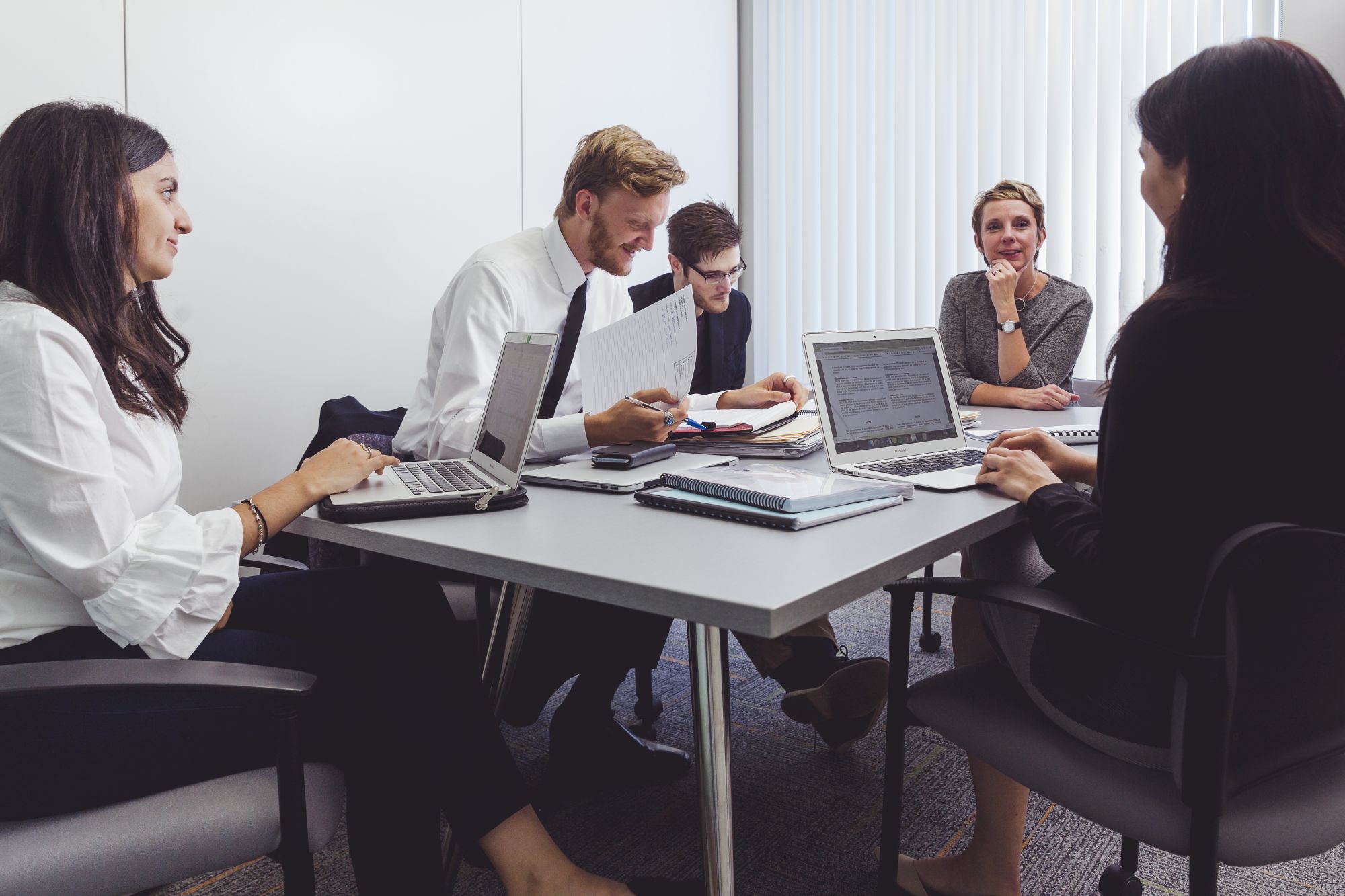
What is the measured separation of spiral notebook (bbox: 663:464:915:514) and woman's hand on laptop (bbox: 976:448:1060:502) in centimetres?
12

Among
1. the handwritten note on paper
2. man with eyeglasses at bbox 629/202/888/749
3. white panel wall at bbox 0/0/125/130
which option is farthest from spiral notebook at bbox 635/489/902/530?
white panel wall at bbox 0/0/125/130

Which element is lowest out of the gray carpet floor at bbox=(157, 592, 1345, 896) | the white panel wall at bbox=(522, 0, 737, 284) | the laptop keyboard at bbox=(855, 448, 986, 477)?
the gray carpet floor at bbox=(157, 592, 1345, 896)

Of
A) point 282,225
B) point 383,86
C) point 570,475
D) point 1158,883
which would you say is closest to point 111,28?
point 282,225

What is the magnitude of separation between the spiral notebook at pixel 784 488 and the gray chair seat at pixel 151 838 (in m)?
0.61

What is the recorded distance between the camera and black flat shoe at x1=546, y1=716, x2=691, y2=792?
196 cm

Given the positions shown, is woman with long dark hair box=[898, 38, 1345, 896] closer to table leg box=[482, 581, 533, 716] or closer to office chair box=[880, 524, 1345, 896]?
office chair box=[880, 524, 1345, 896]

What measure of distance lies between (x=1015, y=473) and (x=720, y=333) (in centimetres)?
184

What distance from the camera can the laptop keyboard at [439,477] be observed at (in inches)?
53.7

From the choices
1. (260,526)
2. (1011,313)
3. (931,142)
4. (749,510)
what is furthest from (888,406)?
(931,142)

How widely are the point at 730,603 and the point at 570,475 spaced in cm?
77

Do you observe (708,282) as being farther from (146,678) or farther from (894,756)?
(146,678)

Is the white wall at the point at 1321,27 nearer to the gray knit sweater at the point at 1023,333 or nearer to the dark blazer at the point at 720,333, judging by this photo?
the gray knit sweater at the point at 1023,333

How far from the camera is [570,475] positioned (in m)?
1.54

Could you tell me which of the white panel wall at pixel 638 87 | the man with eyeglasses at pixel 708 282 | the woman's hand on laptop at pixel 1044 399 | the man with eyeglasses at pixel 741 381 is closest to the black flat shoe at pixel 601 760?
the man with eyeglasses at pixel 741 381
